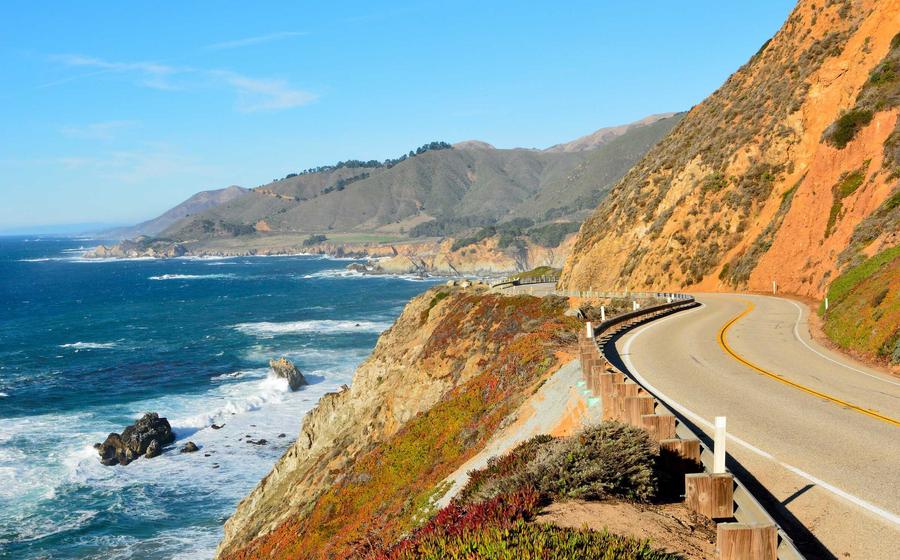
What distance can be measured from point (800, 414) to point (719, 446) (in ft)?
19.1

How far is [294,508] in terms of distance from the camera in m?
25.8

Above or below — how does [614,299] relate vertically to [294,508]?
above

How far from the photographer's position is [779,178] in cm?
4994

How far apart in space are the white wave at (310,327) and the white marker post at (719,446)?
78339 millimetres

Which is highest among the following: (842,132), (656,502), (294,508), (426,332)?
(842,132)

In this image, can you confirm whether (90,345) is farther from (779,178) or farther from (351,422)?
(779,178)

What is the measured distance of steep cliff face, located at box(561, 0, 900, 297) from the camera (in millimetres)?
37125

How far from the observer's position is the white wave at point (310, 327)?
88875 mm

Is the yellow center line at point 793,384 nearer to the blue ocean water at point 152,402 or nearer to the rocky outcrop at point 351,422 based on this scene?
the rocky outcrop at point 351,422

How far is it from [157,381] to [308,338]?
23.0 meters

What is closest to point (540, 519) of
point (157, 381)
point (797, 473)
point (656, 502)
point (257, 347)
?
point (656, 502)

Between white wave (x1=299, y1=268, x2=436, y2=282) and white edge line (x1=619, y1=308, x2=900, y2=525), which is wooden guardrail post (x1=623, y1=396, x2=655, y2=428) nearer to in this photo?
white edge line (x1=619, y1=308, x2=900, y2=525)

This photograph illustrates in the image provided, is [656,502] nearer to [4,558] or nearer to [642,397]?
[642,397]

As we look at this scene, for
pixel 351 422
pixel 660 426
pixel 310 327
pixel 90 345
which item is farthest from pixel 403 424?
pixel 90 345
